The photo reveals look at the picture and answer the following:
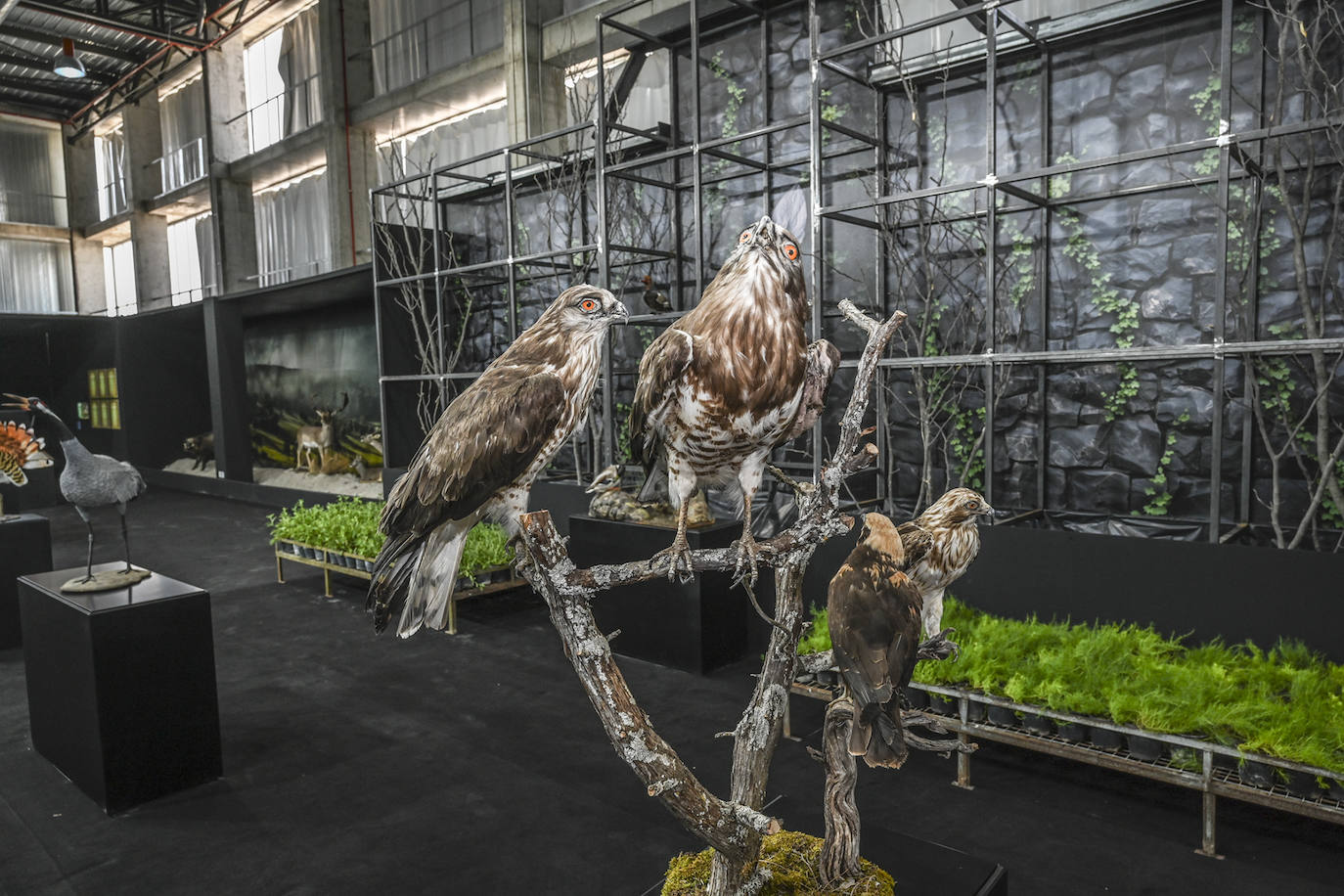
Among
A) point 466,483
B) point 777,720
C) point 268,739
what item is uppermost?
point 466,483

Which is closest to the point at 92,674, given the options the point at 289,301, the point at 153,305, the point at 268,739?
the point at 268,739

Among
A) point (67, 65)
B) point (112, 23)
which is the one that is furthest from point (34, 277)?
point (67, 65)

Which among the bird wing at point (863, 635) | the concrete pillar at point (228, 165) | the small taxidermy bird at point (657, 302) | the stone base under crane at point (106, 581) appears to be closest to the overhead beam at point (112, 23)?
the concrete pillar at point (228, 165)

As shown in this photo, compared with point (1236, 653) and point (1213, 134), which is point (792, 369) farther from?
point (1213, 134)

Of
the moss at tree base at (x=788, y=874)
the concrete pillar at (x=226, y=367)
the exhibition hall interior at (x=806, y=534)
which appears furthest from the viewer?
the concrete pillar at (x=226, y=367)

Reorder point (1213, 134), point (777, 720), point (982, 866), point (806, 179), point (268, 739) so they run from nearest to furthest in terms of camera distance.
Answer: point (777, 720)
point (982, 866)
point (268, 739)
point (1213, 134)
point (806, 179)

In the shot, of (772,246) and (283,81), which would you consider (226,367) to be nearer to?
(283,81)

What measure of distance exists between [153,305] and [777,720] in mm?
Result: 14775

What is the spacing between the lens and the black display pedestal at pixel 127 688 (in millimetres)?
2738

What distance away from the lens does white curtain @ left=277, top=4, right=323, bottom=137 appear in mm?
9852

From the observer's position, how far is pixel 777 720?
1382 mm

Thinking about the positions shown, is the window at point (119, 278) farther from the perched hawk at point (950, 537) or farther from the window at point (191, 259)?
the perched hawk at point (950, 537)

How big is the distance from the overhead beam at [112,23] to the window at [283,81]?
2.42 ft

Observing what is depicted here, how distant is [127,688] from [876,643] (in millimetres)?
2771
